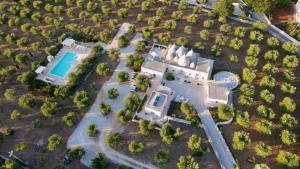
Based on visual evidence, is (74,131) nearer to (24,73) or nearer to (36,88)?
(36,88)

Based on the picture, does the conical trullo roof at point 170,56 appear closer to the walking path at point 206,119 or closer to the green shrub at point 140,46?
the walking path at point 206,119

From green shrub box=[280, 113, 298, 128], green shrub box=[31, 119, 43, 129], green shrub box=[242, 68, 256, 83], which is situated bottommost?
green shrub box=[31, 119, 43, 129]

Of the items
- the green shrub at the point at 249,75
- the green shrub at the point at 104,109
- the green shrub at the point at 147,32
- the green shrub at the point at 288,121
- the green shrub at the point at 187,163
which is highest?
the green shrub at the point at 147,32

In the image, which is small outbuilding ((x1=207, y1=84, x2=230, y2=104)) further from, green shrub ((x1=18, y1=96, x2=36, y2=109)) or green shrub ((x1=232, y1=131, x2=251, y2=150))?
green shrub ((x1=18, y1=96, x2=36, y2=109))

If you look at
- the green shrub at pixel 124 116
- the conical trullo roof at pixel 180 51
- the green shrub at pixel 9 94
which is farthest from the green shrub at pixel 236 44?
the green shrub at pixel 9 94

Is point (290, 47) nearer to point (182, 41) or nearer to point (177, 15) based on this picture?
point (182, 41)

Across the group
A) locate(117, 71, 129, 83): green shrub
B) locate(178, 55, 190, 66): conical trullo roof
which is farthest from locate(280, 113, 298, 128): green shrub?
locate(117, 71, 129, 83): green shrub

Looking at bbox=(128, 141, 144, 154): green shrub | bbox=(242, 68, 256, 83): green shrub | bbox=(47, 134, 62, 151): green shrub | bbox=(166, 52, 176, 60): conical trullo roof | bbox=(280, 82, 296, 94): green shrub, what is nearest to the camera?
bbox=(128, 141, 144, 154): green shrub

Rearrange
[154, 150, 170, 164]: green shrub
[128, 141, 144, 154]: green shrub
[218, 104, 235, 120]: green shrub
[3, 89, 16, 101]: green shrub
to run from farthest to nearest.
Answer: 1. [3, 89, 16, 101]: green shrub
2. [218, 104, 235, 120]: green shrub
3. [128, 141, 144, 154]: green shrub
4. [154, 150, 170, 164]: green shrub

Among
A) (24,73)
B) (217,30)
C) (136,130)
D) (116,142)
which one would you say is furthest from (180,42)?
(24,73)
